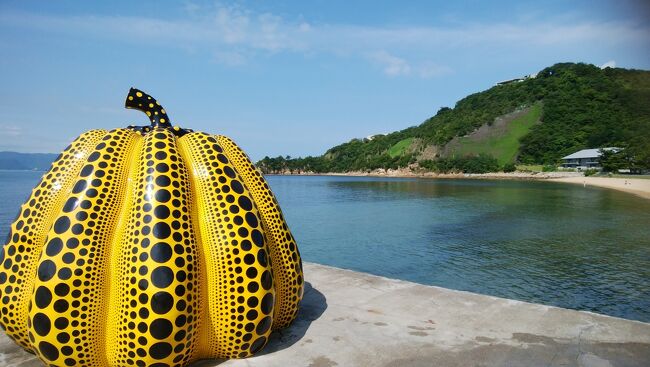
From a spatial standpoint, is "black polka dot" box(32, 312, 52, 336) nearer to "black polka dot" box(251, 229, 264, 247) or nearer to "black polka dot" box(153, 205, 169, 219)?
"black polka dot" box(153, 205, 169, 219)

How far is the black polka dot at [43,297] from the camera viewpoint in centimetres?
480

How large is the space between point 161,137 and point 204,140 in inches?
23.5

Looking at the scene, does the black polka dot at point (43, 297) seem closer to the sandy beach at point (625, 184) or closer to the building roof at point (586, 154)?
the sandy beach at point (625, 184)

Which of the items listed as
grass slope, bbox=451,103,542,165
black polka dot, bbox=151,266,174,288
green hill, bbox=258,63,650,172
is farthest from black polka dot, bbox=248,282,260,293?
grass slope, bbox=451,103,542,165

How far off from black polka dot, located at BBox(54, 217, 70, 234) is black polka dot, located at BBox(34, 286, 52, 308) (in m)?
0.62

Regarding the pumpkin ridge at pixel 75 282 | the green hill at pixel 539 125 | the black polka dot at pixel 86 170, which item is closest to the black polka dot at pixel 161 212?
the pumpkin ridge at pixel 75 282

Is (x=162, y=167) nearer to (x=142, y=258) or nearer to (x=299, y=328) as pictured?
(x=142, y=258)

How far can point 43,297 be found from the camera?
481 cm

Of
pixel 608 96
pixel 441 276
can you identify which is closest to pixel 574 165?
pixel 608 96

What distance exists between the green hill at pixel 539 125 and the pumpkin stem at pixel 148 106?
3683 inches

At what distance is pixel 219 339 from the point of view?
18.2 feet

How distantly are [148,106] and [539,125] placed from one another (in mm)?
132860

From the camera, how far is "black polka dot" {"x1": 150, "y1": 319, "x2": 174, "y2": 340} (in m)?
4.89

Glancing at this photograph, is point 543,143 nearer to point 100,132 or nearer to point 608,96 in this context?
point 608,96
